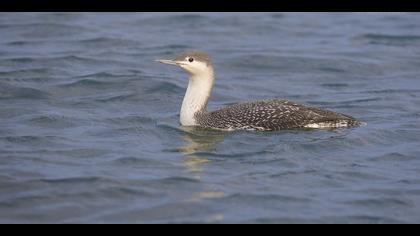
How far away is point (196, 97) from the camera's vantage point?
12.1 meters

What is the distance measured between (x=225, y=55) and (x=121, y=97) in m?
3.56

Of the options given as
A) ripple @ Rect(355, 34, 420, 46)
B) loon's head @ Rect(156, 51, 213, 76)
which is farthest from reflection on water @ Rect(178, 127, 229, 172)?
ripple @ Rect(355, 34, 420, 46)

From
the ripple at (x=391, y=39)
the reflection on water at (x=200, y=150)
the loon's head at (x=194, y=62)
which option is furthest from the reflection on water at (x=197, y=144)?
the ripple at (x=391, y=39)

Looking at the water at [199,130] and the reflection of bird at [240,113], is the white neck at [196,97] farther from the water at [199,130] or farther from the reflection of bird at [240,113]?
the water at [199,130]

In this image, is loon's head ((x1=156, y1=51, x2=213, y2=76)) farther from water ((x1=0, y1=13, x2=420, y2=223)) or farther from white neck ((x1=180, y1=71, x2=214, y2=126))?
water ((x1=0, y1=13, x2=420, y2=223))

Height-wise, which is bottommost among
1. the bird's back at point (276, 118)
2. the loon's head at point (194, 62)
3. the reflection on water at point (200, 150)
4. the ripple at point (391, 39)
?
the reflection on water at point (200, 150)

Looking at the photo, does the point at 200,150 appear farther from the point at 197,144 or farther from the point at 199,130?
the point at 199,130

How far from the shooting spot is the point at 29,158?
1052 centimetres

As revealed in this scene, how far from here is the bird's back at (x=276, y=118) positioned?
38.3ft

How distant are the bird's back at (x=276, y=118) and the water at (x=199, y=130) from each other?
0.41ft

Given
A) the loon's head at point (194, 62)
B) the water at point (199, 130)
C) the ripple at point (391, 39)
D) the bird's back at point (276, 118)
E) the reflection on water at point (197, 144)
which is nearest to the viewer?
the water at point (199, 130)

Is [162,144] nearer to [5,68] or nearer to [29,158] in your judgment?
[29,158]

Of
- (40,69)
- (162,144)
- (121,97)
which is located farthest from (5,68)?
(162,144)

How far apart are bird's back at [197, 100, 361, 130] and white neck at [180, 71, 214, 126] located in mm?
321
